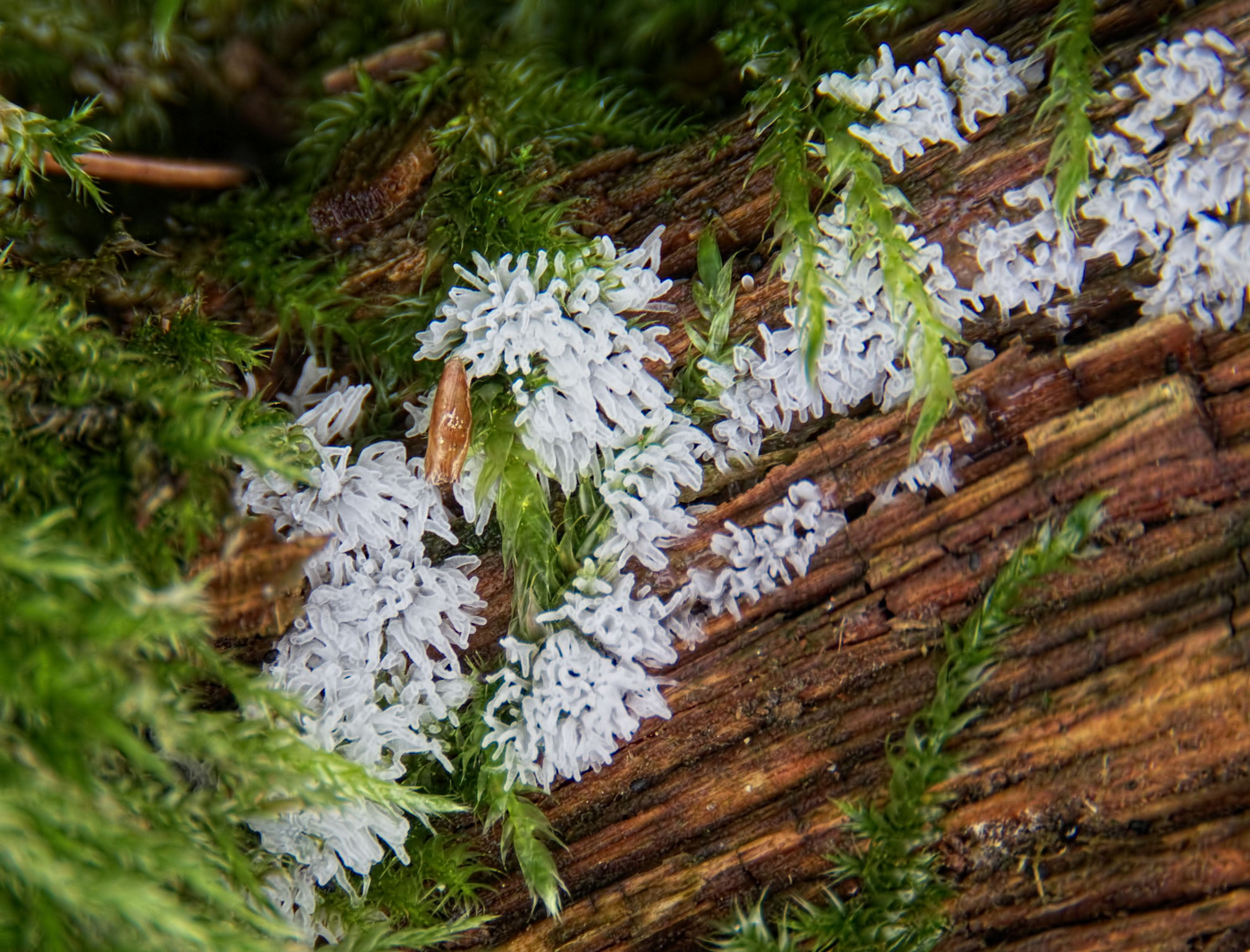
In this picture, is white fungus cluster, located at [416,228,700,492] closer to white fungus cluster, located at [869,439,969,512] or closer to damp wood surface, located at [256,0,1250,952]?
damp wood surface, located at [256,0,1250,952]

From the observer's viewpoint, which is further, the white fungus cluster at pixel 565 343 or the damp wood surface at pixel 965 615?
the white fungus cluster at pixel 565 343

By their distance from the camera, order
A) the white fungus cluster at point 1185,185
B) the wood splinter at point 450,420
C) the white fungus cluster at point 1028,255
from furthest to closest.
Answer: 1. the wood splinter at point 450,420
2. the white fungus cluster at point 1028,255
3. the white fungus cluster at point 1185,185

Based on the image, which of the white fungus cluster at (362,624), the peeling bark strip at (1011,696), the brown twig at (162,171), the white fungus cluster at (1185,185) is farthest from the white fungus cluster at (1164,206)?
the brown twig at (162,171)

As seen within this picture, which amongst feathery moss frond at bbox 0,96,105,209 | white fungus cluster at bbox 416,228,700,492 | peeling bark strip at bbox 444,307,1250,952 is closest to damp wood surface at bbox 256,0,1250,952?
peeling bark strip at bbox 444,307,1250,952

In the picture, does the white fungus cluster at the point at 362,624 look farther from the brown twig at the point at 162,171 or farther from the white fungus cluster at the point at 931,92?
the white fungus cluster at the point at 931,92

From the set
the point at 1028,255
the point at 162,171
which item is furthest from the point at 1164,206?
the point at 162,171

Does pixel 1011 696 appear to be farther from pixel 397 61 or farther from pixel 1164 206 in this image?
pixel 397 61

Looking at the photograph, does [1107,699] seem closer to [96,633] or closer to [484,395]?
[484,395]

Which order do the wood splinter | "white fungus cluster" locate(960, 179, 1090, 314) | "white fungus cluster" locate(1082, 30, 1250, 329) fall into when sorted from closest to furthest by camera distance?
"white fungus cluster" locate(1082, 30, 1250, 329), "white fungus cluster" locate(960, 179, 1090, 314), the wood splinter

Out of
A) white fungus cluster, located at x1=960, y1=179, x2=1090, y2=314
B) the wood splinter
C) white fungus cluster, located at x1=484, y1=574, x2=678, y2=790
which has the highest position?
white fungus cluster, located at x1=960, y1=179, x2=1090, y2=314
